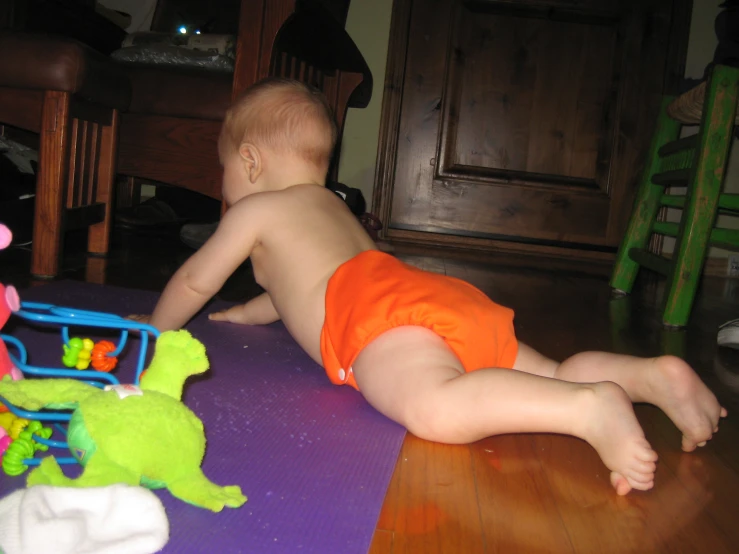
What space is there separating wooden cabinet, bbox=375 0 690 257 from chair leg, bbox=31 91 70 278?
178cm

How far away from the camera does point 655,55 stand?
2.90m

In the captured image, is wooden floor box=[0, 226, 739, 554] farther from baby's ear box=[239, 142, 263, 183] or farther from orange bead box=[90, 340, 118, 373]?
baby's ear box=[239, 142, 263, 183]

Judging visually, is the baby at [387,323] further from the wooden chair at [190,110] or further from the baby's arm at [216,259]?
the wooden chair at [190,110]

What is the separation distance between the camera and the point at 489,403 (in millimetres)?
647

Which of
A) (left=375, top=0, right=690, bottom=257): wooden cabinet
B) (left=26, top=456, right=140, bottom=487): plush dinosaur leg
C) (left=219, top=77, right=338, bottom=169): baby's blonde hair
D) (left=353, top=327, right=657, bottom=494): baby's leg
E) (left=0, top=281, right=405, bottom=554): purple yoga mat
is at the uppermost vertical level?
(left=375, top=0, right=690, bottom=257): wooden cabinet

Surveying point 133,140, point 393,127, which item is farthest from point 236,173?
point 393,127

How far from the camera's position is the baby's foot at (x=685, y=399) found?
0.73 meters

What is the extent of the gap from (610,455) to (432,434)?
17 centimetres

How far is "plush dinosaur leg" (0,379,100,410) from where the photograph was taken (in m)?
0.51

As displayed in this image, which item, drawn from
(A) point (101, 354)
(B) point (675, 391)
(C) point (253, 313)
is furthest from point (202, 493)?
(C) point (253, 313)

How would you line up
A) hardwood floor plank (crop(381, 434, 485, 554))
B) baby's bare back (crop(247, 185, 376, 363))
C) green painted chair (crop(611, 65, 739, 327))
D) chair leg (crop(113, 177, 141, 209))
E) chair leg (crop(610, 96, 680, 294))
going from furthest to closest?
1. chair leg (crop(113, 177, 141, 209))
2. chair leg (crop(610, 96, 680, 294))
3. green painted chair (crop(611, 65, 739, 327))
4. baby's bare back (crop(247, 185, 376, 363))
5. hardwood floor plank (crop(381, 434, 485, 554))

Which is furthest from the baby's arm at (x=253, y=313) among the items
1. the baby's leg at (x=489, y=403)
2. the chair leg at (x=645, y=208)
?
the chair leg at (x=645, y=208)

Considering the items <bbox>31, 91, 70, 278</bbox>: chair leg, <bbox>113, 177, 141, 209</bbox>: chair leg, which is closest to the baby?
<bbox>31, 91, 70, 278</bbox>: chair leg

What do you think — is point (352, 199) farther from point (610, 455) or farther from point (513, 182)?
point (610, 455)
